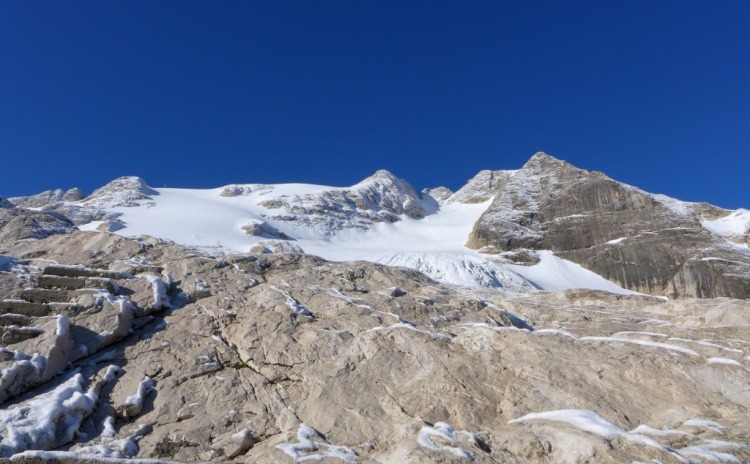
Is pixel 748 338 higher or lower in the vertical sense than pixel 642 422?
higher

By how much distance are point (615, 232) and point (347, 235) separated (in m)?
66.2

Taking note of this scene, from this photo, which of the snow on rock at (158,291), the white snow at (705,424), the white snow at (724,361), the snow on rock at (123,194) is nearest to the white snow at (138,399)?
the snow on rock at (158,291)

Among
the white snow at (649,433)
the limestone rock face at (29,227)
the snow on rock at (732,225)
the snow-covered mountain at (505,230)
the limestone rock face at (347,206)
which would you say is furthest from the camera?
the limestone rock face at (347,206)

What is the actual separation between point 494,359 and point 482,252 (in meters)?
90.9

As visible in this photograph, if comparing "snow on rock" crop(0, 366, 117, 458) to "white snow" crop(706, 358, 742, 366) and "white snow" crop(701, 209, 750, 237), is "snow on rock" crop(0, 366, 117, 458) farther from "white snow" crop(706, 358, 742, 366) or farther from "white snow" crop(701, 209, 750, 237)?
"white snow" crop(701, 209, 750, 237)

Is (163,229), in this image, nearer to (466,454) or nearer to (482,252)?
(482,252)

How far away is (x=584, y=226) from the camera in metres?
100

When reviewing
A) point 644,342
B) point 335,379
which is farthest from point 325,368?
point 644,342

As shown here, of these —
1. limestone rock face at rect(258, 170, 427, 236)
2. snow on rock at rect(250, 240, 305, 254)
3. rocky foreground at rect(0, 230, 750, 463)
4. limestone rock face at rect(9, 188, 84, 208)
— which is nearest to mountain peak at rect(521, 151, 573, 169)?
limestone rock face at rect(258, 170, 427, 236)

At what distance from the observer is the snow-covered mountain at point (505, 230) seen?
260ft

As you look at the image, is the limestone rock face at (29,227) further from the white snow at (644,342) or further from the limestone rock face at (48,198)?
the limestone rock face at (48,198)

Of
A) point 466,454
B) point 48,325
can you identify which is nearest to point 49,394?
point 48,325

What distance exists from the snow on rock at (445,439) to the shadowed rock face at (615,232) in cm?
8966

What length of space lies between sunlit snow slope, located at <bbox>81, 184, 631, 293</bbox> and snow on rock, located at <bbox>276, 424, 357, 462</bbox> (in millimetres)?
58362
